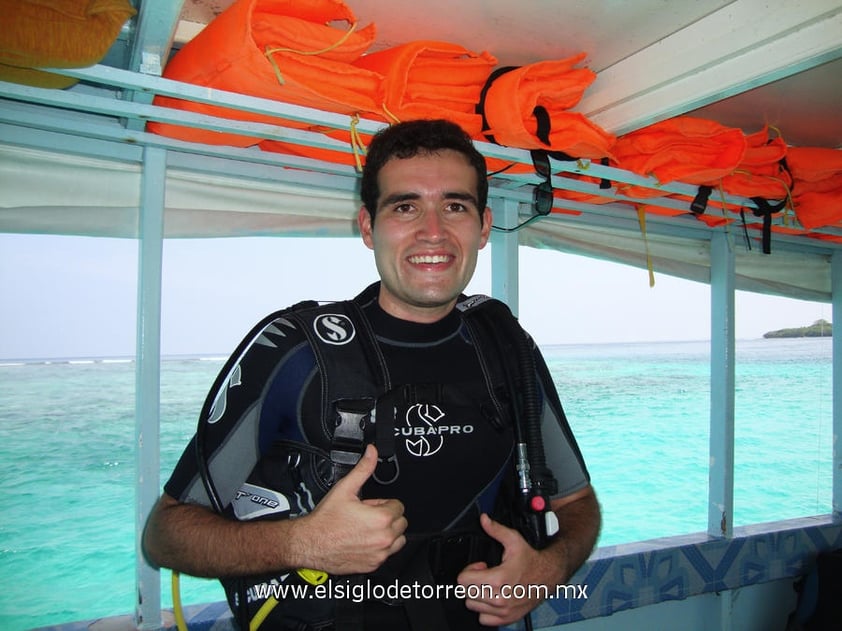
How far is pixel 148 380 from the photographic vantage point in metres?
1.86

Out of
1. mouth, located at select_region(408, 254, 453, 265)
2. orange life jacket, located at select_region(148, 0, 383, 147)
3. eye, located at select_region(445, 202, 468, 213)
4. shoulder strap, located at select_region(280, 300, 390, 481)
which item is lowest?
shoulder strap, located at select_region(280, 300, 390, 481)

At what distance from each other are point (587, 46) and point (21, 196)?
6.80ft

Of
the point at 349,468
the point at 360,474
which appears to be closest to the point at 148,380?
the point at 349,468

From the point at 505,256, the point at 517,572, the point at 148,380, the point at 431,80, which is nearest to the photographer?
the point at 517,572

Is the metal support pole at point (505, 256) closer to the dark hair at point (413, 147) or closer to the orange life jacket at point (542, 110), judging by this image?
the orange life jacket at point (542, 110)

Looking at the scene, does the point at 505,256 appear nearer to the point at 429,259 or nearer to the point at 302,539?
the point at 429,259

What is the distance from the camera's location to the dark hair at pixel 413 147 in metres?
1.31

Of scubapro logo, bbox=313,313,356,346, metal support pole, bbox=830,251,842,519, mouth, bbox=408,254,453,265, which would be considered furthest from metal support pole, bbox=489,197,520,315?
metal support pole, bbox=830,251,842,519

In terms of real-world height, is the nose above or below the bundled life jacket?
above

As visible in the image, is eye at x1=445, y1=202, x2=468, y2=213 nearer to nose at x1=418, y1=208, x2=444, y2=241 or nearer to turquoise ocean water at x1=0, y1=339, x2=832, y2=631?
nose at x1=418, y1=208, x2=444, y2=241

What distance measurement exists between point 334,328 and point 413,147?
0.50 metres

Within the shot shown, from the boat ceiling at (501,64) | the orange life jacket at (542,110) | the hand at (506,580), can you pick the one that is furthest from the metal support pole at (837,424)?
the hand at (506,580)

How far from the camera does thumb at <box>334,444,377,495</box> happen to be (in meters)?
0.91

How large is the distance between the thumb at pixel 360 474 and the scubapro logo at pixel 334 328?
0.99 feet
